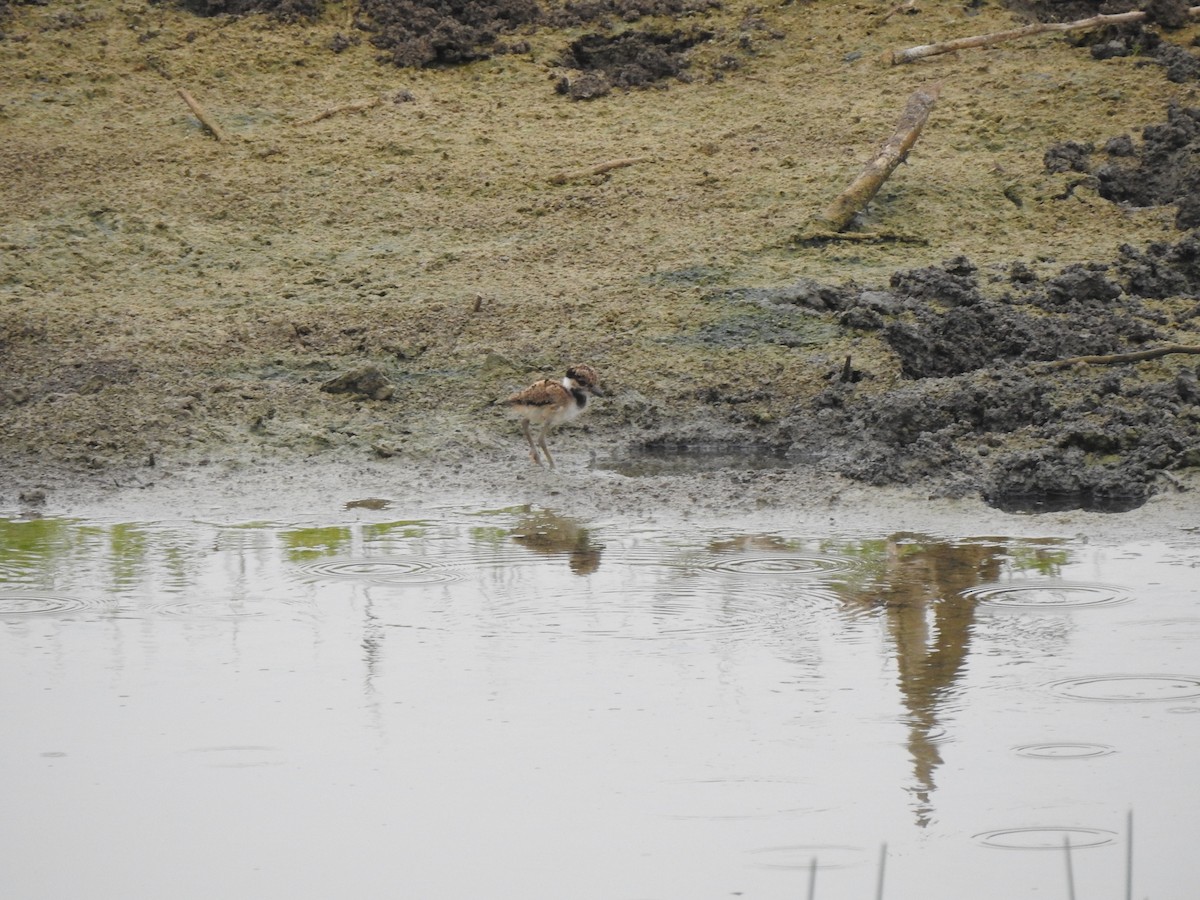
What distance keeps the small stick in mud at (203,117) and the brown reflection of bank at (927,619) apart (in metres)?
7.97

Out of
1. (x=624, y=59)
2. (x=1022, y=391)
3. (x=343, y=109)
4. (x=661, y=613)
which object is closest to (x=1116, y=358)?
(x=1022, y=391)

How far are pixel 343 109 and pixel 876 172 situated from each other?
487cm

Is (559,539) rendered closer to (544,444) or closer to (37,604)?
(544,444)

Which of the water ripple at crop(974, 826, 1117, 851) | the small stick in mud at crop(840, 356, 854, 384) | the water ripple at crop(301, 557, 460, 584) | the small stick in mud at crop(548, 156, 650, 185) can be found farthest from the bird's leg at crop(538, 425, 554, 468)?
the water ripple at crop(974, 826, 1117, 851)

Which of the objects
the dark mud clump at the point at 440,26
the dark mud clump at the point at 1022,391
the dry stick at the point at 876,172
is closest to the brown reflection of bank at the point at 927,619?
the dark mud clump at the point at 1022,391

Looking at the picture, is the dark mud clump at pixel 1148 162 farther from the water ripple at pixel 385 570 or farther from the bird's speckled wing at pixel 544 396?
the water ripple at pixel 385 570

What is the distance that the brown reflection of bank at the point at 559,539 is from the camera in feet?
24.7

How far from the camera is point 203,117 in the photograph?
13.6 meters

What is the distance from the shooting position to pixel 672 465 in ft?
31.1

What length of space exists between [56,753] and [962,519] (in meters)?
4.79

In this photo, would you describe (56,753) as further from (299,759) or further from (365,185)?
(365,185)

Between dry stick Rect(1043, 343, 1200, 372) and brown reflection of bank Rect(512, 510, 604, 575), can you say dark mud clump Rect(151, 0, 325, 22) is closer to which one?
brown reflection of bank Rect(512, 510, 604, 575)

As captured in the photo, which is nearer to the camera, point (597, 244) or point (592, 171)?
point (597, 244)

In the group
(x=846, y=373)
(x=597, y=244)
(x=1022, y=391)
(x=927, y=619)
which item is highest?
(x=597, y=244)
